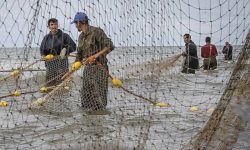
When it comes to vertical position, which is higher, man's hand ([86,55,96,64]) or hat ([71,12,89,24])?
hat ([71,12,89,24])

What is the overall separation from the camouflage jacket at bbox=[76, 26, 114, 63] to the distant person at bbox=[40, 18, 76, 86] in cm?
130

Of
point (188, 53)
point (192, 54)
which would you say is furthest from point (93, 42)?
point (192, 54)

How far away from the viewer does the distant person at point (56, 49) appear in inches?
327

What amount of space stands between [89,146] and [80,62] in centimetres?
186

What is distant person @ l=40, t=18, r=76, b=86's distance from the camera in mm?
8302

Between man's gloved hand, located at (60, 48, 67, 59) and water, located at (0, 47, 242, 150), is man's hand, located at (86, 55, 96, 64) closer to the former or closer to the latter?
water, located at (0, 47, 242, 150)

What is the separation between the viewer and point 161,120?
675 centimetres

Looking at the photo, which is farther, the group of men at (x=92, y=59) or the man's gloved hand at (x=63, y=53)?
the man's gloved hand at (x=63, y=53)

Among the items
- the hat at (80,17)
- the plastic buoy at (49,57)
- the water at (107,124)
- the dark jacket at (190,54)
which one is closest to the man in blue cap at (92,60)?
the hat at (80,17)

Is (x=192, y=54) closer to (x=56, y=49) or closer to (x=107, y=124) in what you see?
(x=56, y=49)

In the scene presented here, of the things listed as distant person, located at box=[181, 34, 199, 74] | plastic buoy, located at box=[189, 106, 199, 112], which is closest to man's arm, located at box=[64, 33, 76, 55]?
plastic buoy, located at box=[189, 106, 199, 112]

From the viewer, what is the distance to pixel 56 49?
28.8 feet

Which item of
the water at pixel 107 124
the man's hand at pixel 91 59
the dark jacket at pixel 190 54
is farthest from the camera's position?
the dark jacket at pixel 190 54

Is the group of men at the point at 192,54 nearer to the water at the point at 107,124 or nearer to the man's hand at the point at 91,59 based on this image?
the water at the point at 107,124
